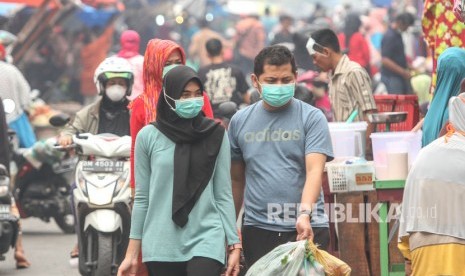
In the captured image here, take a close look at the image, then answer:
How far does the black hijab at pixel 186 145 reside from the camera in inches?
282

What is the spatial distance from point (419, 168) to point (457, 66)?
1.63 metres

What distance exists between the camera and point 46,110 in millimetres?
18125

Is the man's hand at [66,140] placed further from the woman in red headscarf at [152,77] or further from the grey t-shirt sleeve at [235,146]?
the grey t-shirt sleeve at [235,146]

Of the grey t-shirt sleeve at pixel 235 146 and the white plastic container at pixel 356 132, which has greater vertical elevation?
the grey t-shirt sleeve at pixel 235 146

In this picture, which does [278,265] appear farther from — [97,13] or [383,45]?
[97,13]

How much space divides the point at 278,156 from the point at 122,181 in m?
3.40

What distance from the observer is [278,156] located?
25.3ft

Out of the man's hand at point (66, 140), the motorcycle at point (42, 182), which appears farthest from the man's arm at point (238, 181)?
the motorcycle at point (42, 182)

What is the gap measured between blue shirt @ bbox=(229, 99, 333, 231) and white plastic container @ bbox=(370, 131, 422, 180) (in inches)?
68.6

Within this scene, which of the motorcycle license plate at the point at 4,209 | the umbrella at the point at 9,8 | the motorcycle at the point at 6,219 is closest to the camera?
the motorcycle at the point at 6,219

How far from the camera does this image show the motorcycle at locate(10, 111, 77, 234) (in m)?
15.0

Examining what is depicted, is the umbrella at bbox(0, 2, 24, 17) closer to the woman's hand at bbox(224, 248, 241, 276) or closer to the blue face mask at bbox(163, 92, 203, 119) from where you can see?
the blue face mask at bbox(163, 92, 203, 119)

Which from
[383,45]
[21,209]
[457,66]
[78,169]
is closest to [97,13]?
[383,45]

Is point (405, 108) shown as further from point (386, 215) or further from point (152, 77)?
point (152, 77)
